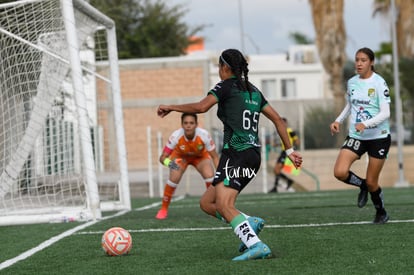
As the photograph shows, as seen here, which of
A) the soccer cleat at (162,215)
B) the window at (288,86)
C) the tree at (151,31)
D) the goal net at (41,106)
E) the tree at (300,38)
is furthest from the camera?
the tree at (300,38)

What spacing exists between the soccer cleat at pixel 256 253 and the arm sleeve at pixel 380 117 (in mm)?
2888

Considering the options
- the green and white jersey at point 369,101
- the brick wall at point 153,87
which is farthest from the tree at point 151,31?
the green and white jersey at point 369,101

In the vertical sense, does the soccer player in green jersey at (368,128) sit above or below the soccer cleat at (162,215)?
above

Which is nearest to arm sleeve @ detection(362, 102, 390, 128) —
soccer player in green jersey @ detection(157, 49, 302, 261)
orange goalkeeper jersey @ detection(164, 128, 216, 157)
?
soccer player in green jersey @ detection(157, 49, 302, 261)

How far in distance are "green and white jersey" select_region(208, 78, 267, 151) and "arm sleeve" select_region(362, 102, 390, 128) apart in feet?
7.81

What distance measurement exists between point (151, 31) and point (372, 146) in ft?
121

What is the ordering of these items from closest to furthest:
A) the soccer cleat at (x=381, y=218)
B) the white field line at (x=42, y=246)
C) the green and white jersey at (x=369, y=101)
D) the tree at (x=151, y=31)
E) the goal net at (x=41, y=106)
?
the white field line at (x=42, y=246) → the green and white jersey at (x=369, y=101) → the soccer cleat at (x=381, y=218) → the goal net at (x=41, y=106) → the tree at (x=151, y=31)

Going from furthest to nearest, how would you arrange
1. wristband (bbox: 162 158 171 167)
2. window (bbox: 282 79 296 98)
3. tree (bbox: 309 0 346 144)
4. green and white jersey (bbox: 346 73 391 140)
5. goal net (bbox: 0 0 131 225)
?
window (bbox: 282 79 296 98) → tree (bbox: 309 0 346 144) → goal net (bbox: 0 0 131 225) → wristband (bbox: 162 158 171 167) → green and white jersey (bbox: 346 73 391 140)

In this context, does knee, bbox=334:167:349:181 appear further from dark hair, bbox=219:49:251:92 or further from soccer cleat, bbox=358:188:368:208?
dark hair, bbox=219:49:251:92

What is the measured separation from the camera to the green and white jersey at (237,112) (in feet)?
26.1

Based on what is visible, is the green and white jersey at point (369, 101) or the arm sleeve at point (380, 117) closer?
the arm sleeve at point (380, 117)

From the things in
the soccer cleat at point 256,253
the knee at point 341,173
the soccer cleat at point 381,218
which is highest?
the knee at point 341,173

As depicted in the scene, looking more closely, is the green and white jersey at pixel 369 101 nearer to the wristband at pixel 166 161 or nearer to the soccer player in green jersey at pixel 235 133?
the soccer player in green jersey at pixel 235 133

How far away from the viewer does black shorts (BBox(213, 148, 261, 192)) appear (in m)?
7.94
